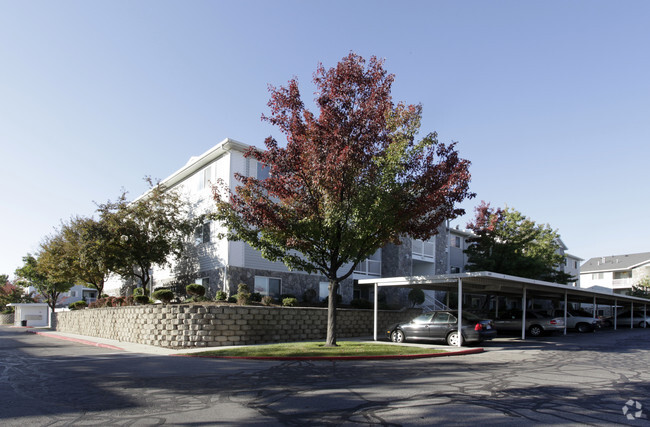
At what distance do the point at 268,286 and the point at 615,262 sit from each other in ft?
218

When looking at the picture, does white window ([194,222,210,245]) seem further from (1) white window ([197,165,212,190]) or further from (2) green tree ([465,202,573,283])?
(2) green tree ([465,202,573,283])

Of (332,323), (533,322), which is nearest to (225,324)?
(332,323)

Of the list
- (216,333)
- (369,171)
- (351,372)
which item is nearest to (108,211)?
(216,333)

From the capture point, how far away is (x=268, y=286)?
25391 millimetres

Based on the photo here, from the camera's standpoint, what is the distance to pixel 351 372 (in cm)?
1136

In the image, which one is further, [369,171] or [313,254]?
[313,254]

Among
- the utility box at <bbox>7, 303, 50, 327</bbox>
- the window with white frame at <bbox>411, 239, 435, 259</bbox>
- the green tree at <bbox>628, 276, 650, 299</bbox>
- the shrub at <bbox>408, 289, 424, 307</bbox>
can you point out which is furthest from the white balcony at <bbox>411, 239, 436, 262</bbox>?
the utility box at <bbox>7, 303, 50, 327</bbox>

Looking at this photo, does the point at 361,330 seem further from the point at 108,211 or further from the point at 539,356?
the point at 108,211

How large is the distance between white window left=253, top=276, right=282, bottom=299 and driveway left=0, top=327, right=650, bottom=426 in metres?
11.0

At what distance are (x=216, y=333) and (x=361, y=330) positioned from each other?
8270 millimetres

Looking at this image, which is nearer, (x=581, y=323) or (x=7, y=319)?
(x=581, y=323)

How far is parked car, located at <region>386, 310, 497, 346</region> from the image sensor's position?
1822cm

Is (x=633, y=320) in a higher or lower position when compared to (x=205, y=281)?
lower

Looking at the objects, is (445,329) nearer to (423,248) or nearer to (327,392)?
(327,392)
